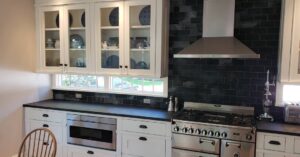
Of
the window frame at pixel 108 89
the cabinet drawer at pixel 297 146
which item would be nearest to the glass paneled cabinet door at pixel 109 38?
the window frame at pixel 108 89

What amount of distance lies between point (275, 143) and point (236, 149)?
0.39m

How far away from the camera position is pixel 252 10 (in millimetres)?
3107

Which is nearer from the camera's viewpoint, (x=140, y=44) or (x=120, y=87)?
(x=140, y=44)

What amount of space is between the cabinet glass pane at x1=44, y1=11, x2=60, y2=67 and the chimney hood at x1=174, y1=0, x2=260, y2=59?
191cm

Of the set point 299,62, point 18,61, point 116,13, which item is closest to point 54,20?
point 18,61

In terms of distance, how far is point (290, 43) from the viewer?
2750 mm

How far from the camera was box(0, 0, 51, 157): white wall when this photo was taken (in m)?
3.39

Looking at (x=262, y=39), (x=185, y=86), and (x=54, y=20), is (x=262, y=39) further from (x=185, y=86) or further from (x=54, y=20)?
(x=54, y=20)

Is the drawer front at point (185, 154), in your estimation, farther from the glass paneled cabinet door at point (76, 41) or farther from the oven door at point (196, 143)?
the glass paneled cabinet door at point (76, 41)

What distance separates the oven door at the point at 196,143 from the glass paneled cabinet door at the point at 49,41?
2.00m

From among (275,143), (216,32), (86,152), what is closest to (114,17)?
(216,32)

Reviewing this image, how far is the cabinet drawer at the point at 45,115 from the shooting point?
11.6 feet

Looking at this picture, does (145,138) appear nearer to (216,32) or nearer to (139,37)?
(139,37)

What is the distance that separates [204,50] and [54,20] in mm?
2294
